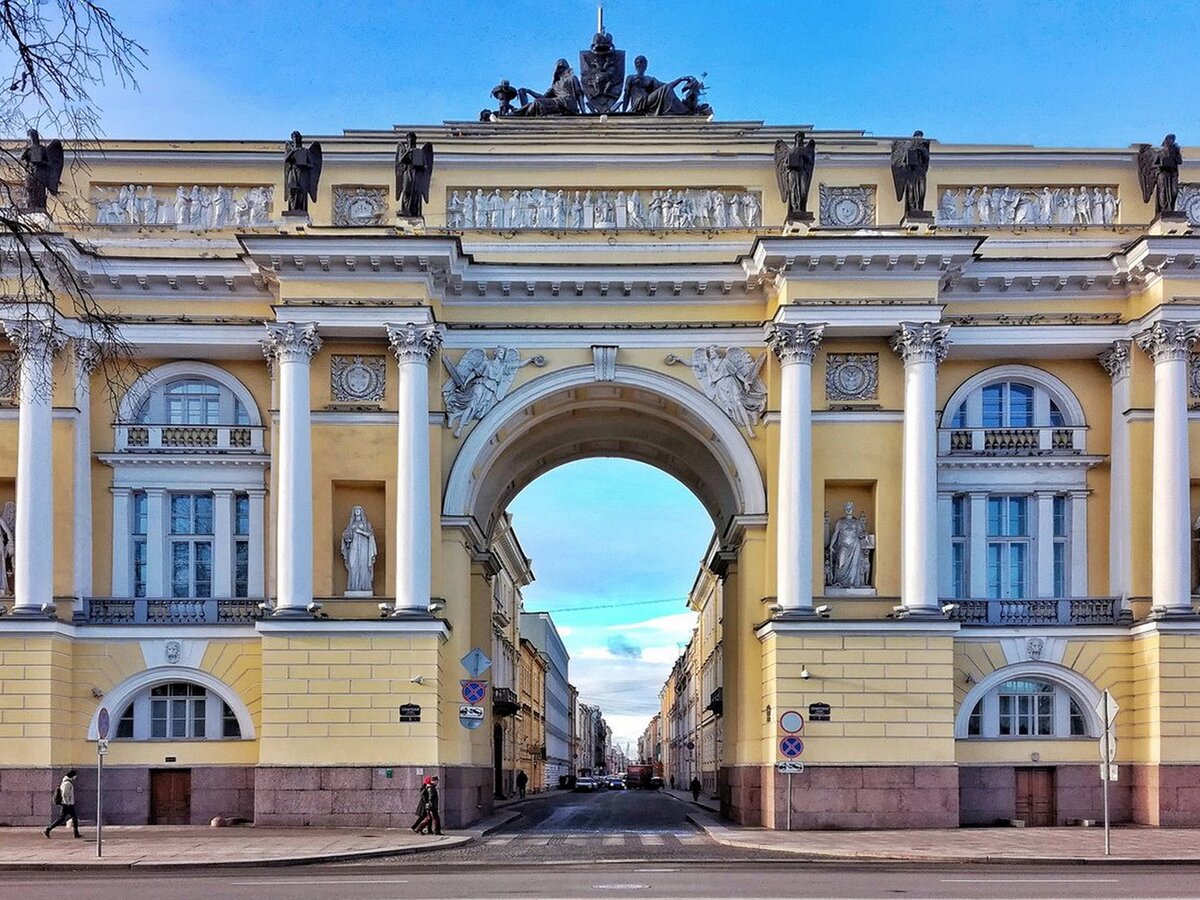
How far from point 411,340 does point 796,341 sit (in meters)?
8.40

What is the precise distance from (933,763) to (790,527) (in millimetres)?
5789

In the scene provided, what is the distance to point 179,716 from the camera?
33719 millimetres

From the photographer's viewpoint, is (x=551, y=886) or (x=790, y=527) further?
(x=790, y=527)

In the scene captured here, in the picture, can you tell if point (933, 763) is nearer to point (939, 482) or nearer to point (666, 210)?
point (939, 482)

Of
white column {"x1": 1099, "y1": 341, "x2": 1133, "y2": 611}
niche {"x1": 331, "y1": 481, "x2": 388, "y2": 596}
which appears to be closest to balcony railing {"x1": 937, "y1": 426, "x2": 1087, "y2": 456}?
white column {"x1": 1099, "y1": 341, "x2": 1133, "y2": 611}

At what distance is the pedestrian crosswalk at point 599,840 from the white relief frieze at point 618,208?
13558mm

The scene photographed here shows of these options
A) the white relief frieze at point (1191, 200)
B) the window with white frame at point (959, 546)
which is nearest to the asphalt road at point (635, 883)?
the window with white frame at point (959, 546)

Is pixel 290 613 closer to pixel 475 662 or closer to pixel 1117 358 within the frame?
pixel 475 662

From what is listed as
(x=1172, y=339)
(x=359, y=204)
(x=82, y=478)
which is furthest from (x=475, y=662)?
(x=1172, y=339)

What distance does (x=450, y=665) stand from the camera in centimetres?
3397

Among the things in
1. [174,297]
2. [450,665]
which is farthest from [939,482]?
[174,297]

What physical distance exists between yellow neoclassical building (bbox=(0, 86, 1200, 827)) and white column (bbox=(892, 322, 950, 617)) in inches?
3.2

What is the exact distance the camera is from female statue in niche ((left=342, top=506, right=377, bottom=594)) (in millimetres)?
33312

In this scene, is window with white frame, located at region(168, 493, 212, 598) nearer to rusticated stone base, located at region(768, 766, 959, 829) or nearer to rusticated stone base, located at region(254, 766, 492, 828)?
rusticated stone base, located at region(254, 766, 492, 828)
